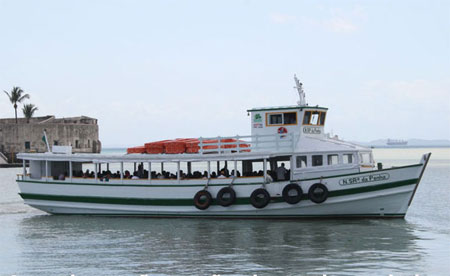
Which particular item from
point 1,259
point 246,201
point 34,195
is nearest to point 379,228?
point 246,201

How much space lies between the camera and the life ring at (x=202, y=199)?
73.2ft

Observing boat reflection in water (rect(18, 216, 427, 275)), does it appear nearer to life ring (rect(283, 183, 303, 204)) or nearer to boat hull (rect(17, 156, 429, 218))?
boat hull (rect(17, 156, 429, 218))

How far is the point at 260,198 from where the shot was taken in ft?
71.9

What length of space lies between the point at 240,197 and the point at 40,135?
66.9 m

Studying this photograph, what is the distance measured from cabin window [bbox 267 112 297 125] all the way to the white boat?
0.14ft

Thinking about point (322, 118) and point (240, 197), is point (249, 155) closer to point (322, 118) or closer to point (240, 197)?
point (240, 197)

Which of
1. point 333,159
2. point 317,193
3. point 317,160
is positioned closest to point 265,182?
point 317,193

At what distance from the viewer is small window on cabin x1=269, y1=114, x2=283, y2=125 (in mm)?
23641

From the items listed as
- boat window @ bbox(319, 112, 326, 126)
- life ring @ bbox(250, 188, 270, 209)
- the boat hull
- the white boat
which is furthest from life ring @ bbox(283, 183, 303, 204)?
boat window @ bbox(319, 112, 326, 126)

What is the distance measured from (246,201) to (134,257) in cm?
666

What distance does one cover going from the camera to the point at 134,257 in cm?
1669

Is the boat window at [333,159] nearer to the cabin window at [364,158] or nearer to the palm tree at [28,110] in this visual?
the cabin window at [364,158]

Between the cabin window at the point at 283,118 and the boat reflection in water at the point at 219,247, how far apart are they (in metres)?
4.20

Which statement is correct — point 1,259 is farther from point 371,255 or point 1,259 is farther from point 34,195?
point 371,255
